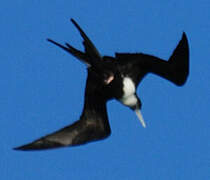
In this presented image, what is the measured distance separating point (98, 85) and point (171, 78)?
1.34 meters

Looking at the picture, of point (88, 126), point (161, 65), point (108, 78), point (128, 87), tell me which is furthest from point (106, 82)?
point (88, 126)

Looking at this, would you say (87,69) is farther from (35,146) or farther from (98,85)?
(35,146)

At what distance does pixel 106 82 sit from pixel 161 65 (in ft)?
3.55

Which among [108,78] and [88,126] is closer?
[108,78]

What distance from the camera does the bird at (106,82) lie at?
12867 mm

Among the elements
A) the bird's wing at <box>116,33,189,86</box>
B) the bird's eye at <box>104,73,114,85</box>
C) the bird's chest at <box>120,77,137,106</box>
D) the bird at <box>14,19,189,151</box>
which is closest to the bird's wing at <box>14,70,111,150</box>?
the bird at <box>14,19,189,151</box>

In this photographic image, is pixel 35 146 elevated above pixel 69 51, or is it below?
below

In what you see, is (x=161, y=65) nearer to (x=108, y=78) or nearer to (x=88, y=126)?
(x=108, y=78)

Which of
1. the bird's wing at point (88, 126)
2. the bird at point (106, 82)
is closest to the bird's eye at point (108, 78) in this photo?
the bird at point (106, 82)

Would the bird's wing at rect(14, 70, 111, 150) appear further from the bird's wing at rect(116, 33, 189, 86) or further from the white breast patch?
the bird's wing at rect(116, 33, 189, 86)

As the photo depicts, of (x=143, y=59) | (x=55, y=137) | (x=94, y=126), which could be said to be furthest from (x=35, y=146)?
(x=143, y=59)

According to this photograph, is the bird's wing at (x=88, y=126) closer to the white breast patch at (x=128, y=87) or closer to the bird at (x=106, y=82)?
the bird at (x=106, y=82)

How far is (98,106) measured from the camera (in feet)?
45.5

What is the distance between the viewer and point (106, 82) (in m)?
13.1
